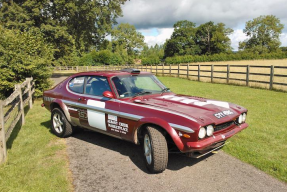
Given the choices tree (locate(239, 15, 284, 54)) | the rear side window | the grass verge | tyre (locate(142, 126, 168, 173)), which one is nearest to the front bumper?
tyre (locate(142, 126, 168, 173))

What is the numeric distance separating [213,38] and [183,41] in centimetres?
1012

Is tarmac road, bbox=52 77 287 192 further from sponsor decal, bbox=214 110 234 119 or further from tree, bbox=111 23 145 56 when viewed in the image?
tree, bbox=111 23 145 56

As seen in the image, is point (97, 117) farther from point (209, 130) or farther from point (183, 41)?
point (183, 41)

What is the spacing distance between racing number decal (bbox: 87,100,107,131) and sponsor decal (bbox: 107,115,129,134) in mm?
190

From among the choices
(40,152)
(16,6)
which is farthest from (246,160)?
(16,6)

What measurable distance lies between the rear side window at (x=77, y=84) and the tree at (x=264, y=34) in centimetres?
7659

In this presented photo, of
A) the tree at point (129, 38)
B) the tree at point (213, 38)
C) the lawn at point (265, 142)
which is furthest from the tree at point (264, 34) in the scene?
the lawn at point (265, 142)

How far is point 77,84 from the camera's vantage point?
5.30m

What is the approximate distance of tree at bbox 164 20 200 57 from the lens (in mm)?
81312

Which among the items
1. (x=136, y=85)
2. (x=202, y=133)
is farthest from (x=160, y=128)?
(x=136, y=85)

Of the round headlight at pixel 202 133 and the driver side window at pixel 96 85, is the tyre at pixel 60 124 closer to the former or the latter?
the driver side window at pixel 96 85

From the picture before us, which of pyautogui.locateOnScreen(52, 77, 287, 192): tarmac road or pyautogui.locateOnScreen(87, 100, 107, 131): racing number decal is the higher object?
pyautogui.locateOnScreen(87, 100, 107, 131): racing number decal

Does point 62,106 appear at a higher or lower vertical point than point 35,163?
higher

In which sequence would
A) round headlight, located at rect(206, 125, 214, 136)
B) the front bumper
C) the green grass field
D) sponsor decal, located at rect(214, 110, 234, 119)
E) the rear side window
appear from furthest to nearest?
the rear side window
sponsor decal, located at rect(214, 110, 234, 119)
the green grass field
round headlight, located at rect(206, 125, 214, 136)
the front bumper
